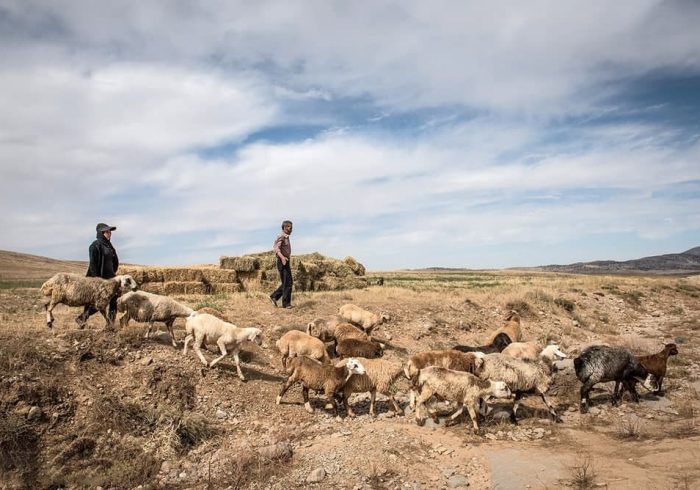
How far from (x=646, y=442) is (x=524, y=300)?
1620cm

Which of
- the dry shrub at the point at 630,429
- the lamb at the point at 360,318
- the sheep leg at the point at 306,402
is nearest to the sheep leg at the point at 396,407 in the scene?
the sheep leg at the point at 306,402

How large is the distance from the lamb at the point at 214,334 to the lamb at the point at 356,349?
2.54 meters

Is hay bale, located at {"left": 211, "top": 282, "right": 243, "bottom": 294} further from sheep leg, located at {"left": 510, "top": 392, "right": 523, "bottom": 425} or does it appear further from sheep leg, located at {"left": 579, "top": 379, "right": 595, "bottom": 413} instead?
sheep leg, located at {"left": 579, "top": 379, "right": 595, "bottom": 413}

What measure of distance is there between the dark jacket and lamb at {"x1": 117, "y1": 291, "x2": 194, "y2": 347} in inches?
40.2

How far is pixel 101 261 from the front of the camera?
1170cm

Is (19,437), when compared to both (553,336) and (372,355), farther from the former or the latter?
(553,336)

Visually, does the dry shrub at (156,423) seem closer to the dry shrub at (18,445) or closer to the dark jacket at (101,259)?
the dry shrub at (18,445)

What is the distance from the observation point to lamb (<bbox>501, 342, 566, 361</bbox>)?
Result: 39.3ft

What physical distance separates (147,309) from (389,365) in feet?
19.6

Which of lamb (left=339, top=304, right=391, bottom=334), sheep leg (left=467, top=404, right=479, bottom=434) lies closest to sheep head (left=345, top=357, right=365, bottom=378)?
sheep leg (left=467, top=404, right=479, bottom=434)

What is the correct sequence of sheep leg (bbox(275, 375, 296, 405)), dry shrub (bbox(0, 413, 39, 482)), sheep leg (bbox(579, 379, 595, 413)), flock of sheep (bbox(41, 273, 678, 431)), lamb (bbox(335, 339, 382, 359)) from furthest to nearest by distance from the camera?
lamb (bbox(335, 339, 382, 359)), sheep leg (bbox(579, 379, 595, 413)), sheep leg (bbox(275, 375, 296, 405)), flock of sheep (bbox(41, 273, 678, 431)), dry shrub (bbox(0, 413, 39, 482))

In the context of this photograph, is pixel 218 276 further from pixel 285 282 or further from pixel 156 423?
pixel 156 423

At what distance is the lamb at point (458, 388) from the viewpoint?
30.6 feet

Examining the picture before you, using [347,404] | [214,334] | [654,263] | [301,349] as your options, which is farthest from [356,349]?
[654,263]
